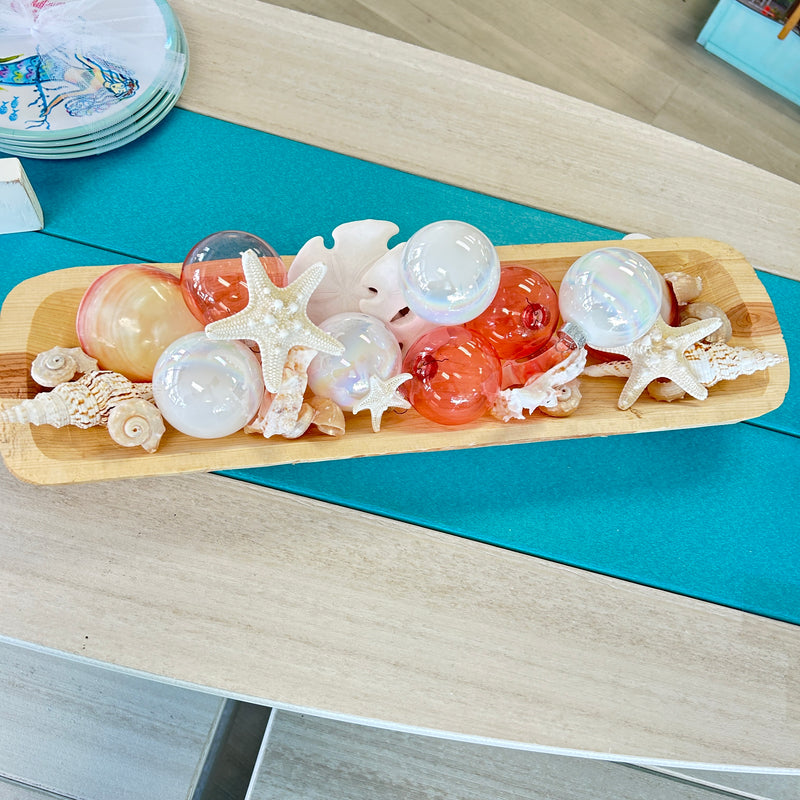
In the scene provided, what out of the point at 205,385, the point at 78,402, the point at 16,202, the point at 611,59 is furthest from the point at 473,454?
the point at 611,59

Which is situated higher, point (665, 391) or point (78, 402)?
point (665, 391)

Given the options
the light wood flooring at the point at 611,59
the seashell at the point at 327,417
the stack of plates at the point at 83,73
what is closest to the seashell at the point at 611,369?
the seashell at the point at 327,417

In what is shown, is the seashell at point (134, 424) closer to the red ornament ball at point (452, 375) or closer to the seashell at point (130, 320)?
the seashell at point (130, 320)

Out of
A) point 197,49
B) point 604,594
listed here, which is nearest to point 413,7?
point 197,49

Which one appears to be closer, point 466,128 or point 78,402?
point 78,402

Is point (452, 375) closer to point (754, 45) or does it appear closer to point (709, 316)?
point (709, 316)

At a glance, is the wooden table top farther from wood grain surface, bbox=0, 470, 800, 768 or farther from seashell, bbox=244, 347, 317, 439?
seashell, bbox=244, 347, 317, 439
